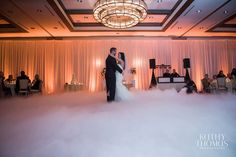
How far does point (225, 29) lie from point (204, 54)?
2085mm

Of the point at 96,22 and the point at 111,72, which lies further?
the point at 96,22

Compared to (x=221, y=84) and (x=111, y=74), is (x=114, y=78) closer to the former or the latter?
(x=111, y=74)

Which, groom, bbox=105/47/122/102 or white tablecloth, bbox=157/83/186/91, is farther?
white tablecloth, bbox=157/83/186/91

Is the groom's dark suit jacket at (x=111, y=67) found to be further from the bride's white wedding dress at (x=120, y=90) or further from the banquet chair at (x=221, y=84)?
the banquet chair at (x=221, y=84)

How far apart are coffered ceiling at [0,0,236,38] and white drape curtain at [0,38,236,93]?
68 cm

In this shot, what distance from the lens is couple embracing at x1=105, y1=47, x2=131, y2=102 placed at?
561 centimetres

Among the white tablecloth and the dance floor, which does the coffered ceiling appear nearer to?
the white tablecloth

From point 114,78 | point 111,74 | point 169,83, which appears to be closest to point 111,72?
point 111,74

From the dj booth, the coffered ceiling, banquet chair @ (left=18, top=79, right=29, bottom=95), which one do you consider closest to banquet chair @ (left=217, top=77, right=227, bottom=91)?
the dj booth

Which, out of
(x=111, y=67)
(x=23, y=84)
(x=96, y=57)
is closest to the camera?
(x=111, y=67)

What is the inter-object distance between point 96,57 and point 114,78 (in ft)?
27.1

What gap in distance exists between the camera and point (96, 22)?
11.4 metres

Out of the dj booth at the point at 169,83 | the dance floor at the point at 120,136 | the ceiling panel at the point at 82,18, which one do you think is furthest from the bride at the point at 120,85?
the dj booth at the point at 169,83

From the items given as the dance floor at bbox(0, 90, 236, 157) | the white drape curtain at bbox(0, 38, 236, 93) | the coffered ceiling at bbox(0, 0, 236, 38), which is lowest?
the dance floor at bbox(0, 90, 236, 157)
